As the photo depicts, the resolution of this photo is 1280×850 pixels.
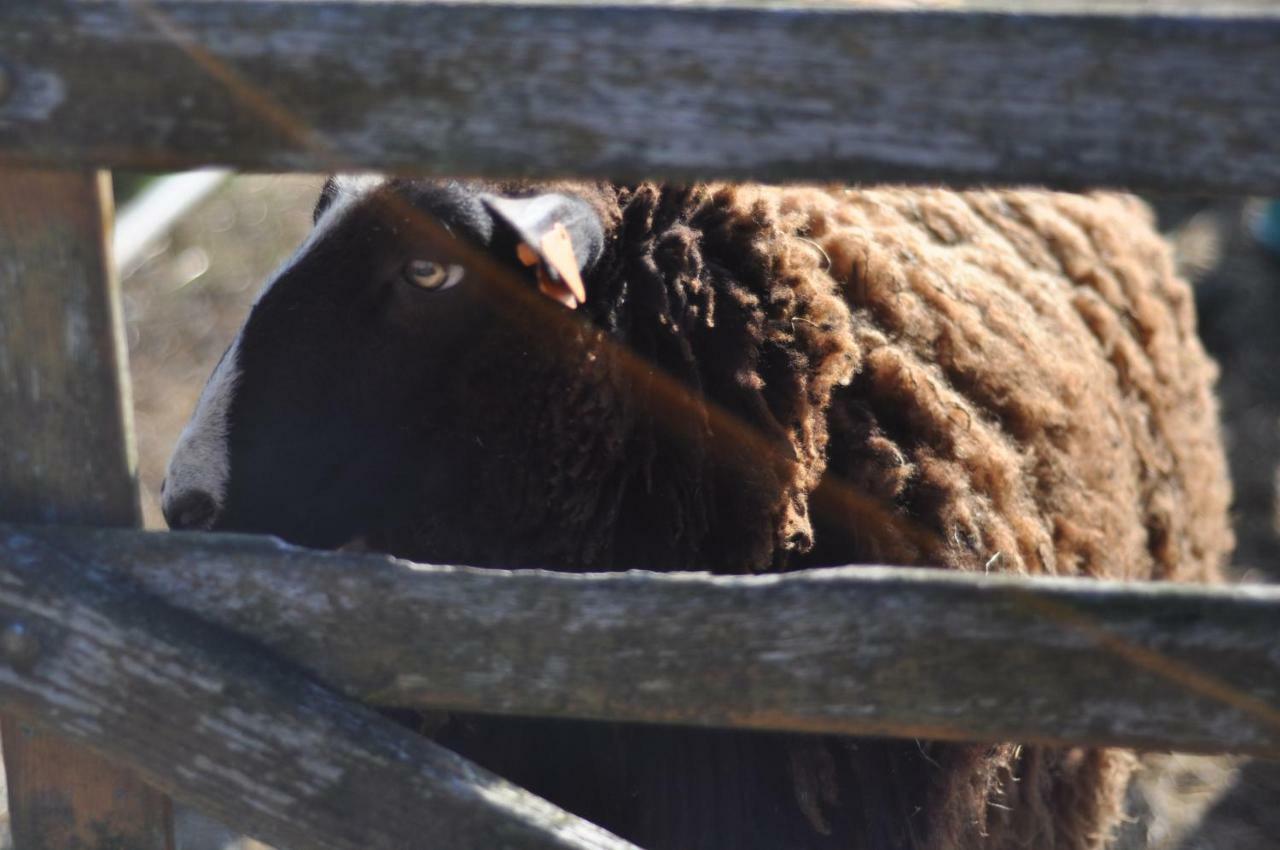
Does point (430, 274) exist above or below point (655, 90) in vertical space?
below

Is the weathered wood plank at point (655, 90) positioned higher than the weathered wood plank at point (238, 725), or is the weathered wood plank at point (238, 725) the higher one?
the weathered wood plank at point (655, 90)

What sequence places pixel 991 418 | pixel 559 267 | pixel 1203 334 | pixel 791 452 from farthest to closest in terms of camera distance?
pixel 1203 334 < pixel 991 418 < pixel 791 452 < pixel 559 267

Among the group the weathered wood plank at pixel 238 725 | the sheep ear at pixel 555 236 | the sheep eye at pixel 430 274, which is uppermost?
the sheep ear at pixel 555 236

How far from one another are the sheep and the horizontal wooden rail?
0.69 metres

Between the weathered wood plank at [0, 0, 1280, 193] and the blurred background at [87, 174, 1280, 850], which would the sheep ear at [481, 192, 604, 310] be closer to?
the weathered wood plank at [0, 0, 1280, 193]

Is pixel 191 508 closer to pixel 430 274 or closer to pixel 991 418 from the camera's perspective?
pixel 430 274

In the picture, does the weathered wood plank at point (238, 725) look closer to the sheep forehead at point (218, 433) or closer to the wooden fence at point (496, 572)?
the wooden fence at point (496, 572)

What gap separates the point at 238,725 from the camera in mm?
1441

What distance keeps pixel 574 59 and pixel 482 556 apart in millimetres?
1232

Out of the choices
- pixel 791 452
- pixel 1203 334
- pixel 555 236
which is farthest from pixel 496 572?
pixel 1203 334

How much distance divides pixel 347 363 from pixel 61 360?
76cm

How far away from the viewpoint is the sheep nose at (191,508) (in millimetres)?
2195

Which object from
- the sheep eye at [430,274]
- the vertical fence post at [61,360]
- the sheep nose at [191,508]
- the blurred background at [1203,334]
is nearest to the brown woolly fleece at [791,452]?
the sheep eye at [430,274]

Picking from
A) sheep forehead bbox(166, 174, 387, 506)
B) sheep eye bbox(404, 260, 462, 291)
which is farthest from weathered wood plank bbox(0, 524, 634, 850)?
sheep eye bbox(404, 260, 462, 291)
